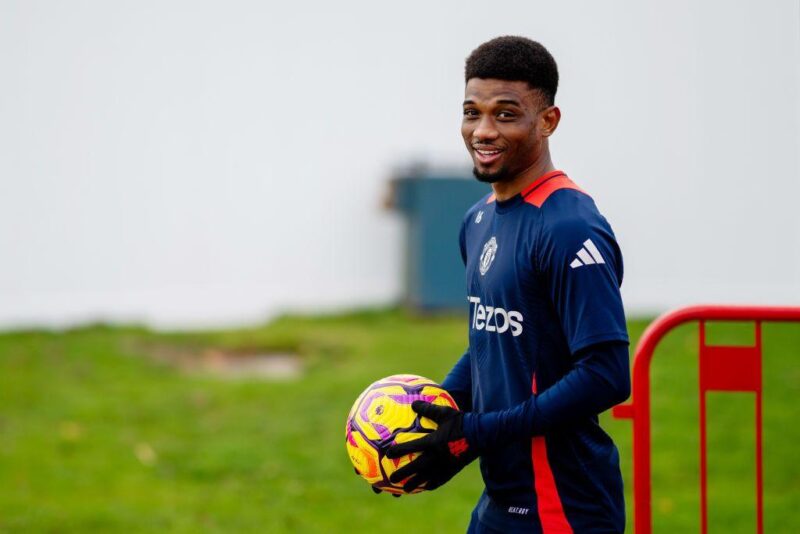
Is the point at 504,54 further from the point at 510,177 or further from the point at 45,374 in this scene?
the point at 45,374

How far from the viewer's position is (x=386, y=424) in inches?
115

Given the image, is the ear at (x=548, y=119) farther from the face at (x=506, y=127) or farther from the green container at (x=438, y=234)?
the green container at (x=438, y=234)

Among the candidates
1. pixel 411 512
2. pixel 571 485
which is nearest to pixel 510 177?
pixel 571 485

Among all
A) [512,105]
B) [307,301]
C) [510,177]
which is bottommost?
[307,301]

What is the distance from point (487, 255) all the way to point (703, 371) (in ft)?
3.45

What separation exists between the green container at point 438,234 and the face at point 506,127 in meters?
8.60

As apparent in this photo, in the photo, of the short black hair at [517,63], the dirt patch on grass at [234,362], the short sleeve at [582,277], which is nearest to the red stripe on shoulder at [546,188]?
the short sleeve at [582,277]

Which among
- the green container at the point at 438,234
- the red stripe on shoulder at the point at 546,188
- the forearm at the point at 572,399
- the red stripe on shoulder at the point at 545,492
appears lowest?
the green container at the point at 438,234

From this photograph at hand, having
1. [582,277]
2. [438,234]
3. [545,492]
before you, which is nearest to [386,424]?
[545,492]

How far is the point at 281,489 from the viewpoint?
6230 mm

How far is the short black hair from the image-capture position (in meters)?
2.80

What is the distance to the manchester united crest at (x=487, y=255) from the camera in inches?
112

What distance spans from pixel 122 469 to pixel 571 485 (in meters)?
4.61

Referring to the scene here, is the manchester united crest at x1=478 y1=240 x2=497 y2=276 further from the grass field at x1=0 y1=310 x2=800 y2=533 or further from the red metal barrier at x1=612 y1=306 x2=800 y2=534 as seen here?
the grass field at x1=0 y1=310 x2=800 y2=533
